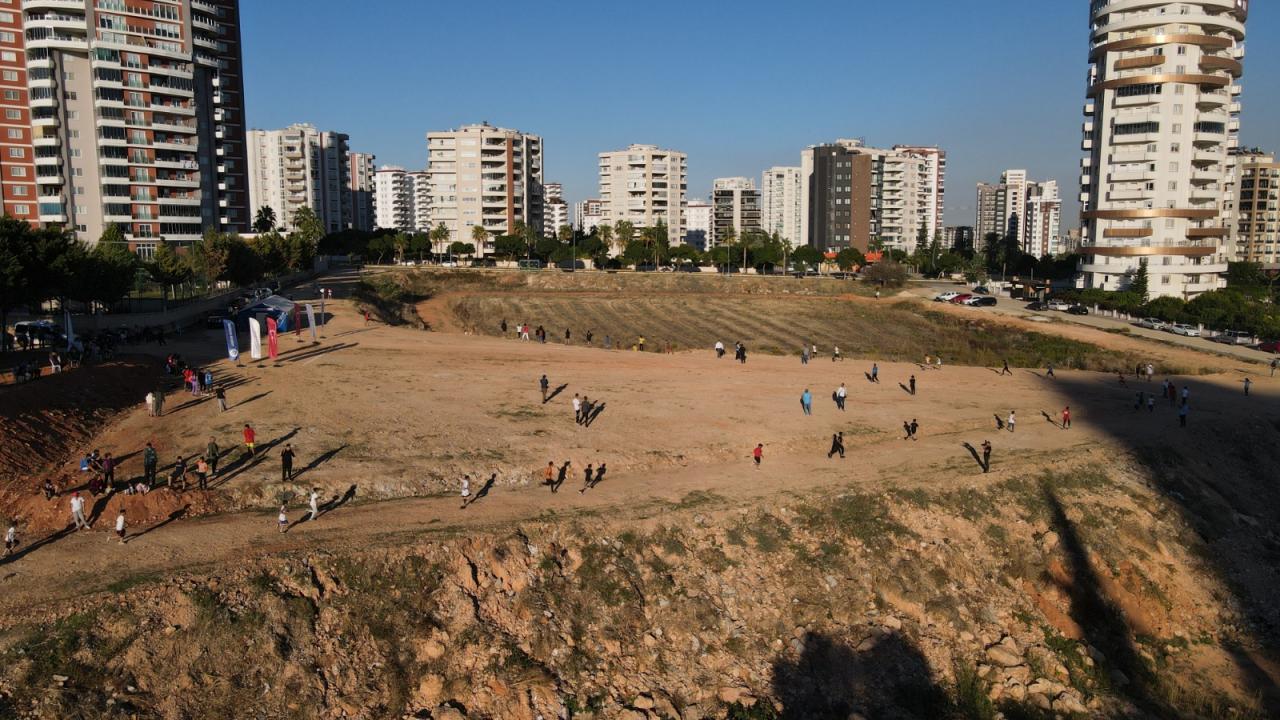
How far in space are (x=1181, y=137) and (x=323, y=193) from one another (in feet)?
550

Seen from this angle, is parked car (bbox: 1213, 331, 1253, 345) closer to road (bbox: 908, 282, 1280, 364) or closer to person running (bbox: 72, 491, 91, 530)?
road (bbox: 908, 282, 1280, 364)

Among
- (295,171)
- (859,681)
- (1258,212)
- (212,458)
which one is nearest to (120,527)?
(212,458)

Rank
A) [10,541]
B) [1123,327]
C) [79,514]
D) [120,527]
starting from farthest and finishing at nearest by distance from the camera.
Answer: [1123,327] < [79,514] < [120,527] < [10,541]

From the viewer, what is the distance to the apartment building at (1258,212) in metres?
140

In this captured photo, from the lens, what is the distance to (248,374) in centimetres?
4022

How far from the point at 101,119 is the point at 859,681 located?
A: 8500 centimetres

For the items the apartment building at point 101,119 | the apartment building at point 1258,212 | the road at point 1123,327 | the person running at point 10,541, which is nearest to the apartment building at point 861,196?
the apartment building at point 1258,212

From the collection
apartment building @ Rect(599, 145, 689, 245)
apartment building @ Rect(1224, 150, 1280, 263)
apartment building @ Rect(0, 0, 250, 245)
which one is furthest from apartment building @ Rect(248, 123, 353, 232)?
apartment building @ Rect(1224, 150, 1280, 263)

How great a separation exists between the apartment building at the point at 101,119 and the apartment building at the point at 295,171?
10479 cm

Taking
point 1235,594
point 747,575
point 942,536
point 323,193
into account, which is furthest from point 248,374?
point 323,193

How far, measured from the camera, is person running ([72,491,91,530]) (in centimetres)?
2398

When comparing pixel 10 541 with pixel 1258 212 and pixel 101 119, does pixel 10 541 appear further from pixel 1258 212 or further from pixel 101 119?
pixel 1258 212

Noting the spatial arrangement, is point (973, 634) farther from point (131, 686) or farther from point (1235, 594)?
point (131, 686)

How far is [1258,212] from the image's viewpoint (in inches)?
5630
